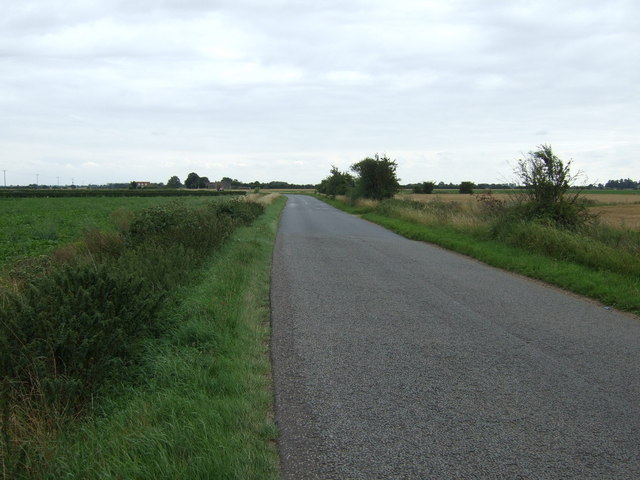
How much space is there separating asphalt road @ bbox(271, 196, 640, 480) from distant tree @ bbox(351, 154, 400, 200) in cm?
3525

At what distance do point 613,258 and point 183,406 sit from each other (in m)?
10.2

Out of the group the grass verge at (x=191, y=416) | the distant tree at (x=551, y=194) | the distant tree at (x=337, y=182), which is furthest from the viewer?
the distant tree at (x=337, y=182)

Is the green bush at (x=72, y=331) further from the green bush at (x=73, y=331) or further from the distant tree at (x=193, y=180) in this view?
the distant tree at (x=193, y=180)

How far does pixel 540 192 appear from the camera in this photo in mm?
16469

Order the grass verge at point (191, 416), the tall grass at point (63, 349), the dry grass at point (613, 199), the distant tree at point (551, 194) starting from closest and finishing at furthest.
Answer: the grass verge at point (191, 416) → the tall grass at point (63, 349) → the distant tree at point (551, 194) → the dry grass at point (613, 199)

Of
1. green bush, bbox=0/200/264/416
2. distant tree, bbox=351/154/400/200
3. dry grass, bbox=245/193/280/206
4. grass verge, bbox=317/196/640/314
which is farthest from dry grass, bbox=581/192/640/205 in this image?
green bush, bbox=0/200/264/416

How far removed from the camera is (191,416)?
3877 millimetres

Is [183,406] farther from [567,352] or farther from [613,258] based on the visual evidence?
[613,258]

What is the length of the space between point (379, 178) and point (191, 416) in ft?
136

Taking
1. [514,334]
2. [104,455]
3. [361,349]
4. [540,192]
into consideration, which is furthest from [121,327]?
[540,192]

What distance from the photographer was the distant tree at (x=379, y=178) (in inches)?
1740

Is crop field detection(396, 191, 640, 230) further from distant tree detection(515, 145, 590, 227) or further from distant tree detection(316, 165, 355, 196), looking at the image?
distant tree detection(316, 165, 355, 196)

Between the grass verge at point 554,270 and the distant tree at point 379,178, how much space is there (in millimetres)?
25552

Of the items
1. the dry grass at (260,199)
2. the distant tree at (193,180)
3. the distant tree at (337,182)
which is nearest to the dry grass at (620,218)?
the dry grass at (260,199)
